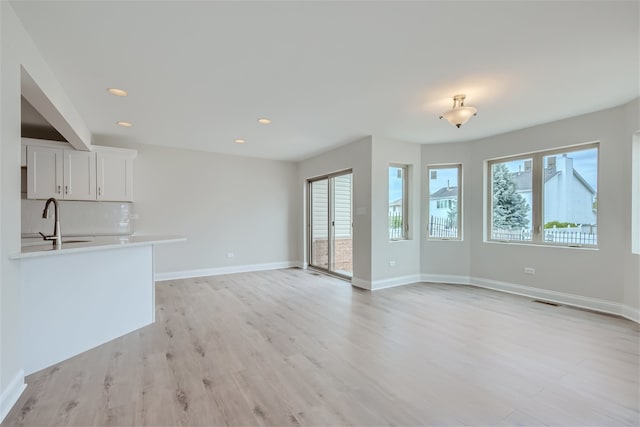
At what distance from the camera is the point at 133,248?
309 centimetres

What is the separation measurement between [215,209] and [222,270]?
4.10ft

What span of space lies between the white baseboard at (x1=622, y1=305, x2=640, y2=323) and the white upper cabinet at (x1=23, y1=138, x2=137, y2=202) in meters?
7.07

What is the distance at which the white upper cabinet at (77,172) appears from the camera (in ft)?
13.6

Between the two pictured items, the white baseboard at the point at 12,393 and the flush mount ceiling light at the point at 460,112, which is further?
the flush mount ceiling light at the point at 460,112

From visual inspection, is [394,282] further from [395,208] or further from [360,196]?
[360,196]

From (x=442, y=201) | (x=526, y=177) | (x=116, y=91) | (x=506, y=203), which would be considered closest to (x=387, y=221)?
(x=442, y=201)

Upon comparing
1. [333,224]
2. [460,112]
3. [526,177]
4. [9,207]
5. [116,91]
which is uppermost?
[116,91]

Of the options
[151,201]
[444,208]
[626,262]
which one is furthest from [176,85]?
[626,262]

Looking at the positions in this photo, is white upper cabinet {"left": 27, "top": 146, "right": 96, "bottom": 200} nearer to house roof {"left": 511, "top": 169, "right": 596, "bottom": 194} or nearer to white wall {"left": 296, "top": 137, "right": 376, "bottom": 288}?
white wall {"left": 296, "top": 137, "right": 376, "bottom": 288}

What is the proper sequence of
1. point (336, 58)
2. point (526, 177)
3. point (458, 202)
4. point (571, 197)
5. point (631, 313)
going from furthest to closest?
point (458, 202)
point (526, 177)
point (571, 197)
point (631, 313)
point (336, 58)

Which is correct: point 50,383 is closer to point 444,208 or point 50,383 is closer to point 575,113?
point 444,208

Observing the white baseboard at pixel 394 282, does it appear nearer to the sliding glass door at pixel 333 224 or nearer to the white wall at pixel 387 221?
the white wall at pixel 387 221

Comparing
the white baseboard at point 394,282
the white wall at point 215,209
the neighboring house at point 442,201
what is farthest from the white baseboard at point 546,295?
the white wall at point 215,209

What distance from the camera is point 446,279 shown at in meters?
5.24
